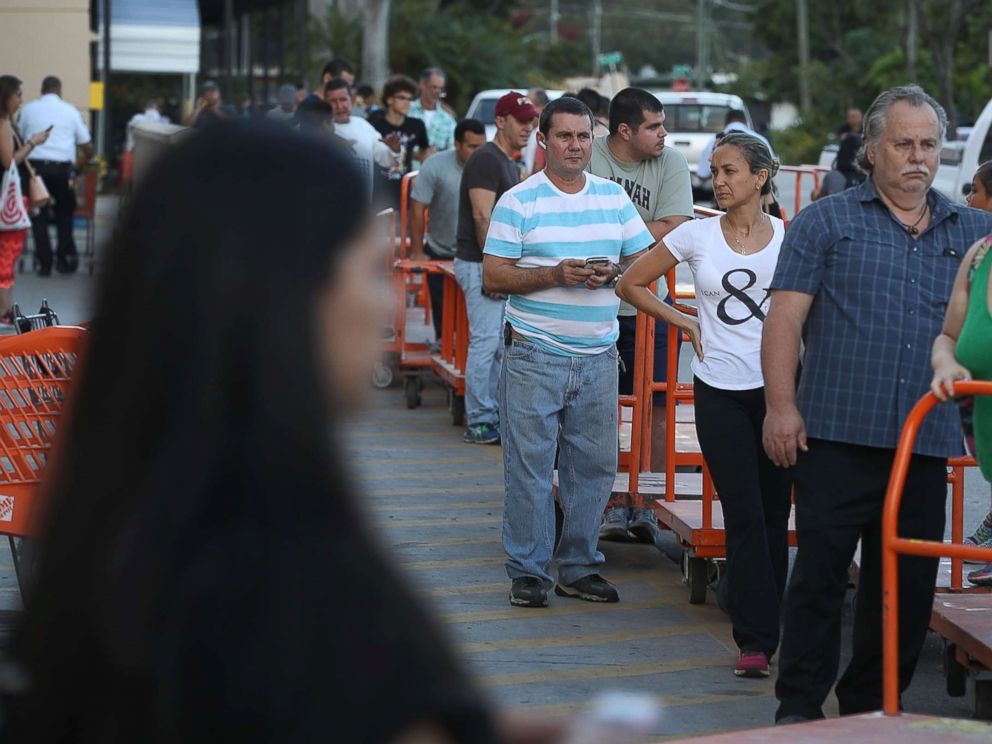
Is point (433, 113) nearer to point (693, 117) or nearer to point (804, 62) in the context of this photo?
point (693, 117)

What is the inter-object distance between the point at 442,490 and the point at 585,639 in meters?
2.69

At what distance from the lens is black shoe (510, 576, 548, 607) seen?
262 inches

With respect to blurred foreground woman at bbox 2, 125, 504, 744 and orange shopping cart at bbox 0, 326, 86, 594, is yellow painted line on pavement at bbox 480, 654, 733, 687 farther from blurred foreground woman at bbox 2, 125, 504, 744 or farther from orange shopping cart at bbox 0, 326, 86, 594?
blurred foreground woman at bbox 2, 125, 504, 744

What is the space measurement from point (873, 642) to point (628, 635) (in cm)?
169

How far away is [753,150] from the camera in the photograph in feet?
19.2

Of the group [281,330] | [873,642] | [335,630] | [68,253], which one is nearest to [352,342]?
[281,330]

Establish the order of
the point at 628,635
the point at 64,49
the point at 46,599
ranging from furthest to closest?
the point at 64,49, the point at 628,635, the point at 46,599

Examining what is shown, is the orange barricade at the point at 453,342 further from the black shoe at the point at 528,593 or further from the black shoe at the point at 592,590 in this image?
the black shoe at the point at 528,593

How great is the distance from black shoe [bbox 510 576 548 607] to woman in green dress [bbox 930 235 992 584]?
267cm

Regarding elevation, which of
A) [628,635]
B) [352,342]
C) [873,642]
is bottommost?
[628,635]

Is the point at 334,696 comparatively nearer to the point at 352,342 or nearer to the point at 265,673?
the point at 265,673

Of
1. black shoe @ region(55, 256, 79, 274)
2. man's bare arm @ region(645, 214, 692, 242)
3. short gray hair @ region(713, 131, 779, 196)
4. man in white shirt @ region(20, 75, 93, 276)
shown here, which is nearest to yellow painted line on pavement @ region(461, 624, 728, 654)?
short gray hair @ region(713, 131, 779, 196)

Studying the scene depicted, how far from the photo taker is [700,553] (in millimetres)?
6441

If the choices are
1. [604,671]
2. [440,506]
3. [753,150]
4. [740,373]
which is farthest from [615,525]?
[753,150]
